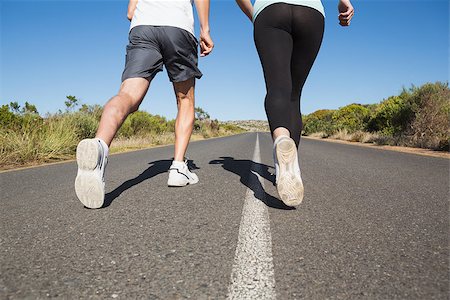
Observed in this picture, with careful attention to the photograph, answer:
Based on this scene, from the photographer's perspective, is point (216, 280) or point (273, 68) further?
point (273, 68)

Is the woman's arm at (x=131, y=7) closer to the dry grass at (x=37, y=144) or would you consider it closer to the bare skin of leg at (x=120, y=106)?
the bare skin of leg at (x=120, y=106)

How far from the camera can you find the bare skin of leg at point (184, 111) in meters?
2.93

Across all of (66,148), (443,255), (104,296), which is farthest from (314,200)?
(66,148)

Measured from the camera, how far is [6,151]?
582cm

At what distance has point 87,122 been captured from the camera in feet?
33.7

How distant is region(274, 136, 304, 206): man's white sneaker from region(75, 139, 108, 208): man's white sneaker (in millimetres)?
1143

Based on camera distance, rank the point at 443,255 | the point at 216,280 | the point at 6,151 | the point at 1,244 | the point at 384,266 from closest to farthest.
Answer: the point at 216,280 < the point at 384,266 < the point at 443,255 < the point at 1,244 < the point at 6,151

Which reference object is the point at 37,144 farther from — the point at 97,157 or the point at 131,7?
the point at 97,157

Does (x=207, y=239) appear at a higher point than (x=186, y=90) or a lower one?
lower

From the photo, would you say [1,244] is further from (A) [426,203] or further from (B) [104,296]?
(A) [426,203]

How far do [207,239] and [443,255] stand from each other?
105cm

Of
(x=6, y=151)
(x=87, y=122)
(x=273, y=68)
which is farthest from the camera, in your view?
(x=87, y=122)

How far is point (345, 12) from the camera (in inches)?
99.4

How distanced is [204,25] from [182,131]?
1.03 metres
